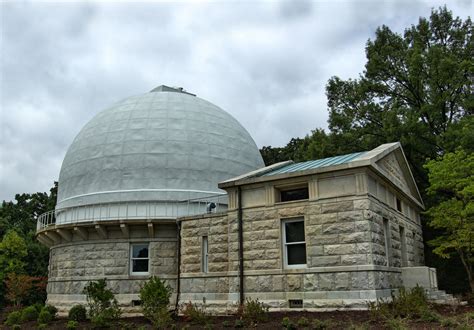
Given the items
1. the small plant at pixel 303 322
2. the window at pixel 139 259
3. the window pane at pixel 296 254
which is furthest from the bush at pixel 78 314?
the small plant at pixel 303 322

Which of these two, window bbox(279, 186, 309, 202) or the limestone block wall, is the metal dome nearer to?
the limestone block wall

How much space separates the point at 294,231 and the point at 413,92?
1868 centimetres

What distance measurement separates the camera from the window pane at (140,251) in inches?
829

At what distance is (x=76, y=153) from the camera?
990 inches

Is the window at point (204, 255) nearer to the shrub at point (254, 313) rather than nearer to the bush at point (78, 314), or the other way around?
the shrub at point (254, 313)

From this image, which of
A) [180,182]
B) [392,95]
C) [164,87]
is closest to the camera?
[180,182]

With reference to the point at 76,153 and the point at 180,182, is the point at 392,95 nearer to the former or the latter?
the point at 180,182

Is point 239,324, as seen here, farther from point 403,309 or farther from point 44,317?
point 44,317

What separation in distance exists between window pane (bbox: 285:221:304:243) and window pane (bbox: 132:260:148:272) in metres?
8.05

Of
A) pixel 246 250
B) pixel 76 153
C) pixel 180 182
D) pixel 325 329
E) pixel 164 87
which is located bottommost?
pixel 325 329

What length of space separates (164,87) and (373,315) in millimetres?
20346

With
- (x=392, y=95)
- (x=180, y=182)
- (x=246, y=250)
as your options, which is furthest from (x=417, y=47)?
(x=246, y=250)

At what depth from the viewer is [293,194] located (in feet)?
54.1

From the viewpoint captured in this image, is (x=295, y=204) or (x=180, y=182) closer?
(x=295, y=204)
